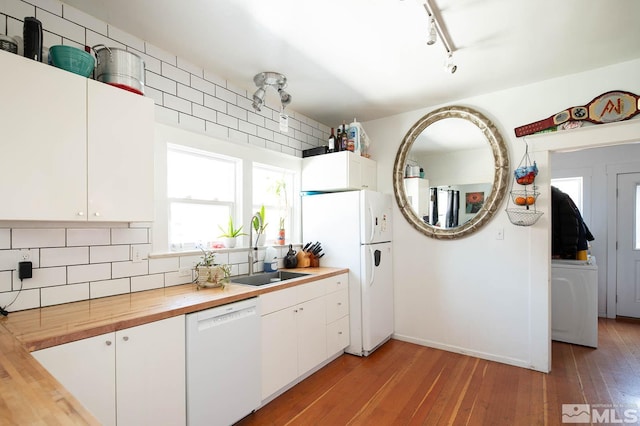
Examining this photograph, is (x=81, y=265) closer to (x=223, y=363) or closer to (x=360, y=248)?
(x=223, y=363)

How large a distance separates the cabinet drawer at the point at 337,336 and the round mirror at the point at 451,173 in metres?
1.31

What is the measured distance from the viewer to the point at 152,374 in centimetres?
161

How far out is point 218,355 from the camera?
1921mm

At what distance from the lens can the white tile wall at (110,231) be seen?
169 centimetres

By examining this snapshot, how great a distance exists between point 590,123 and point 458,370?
96.1 inches

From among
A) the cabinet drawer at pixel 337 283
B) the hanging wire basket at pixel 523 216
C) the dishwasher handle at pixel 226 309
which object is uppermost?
the hanging wire basket at pixel 523 216

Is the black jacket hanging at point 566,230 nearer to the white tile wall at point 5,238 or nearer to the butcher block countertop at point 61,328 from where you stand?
the butcher block countertop at point 61,328

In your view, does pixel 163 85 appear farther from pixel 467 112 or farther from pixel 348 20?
pixel 467 112

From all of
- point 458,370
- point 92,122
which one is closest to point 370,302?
point 458,370

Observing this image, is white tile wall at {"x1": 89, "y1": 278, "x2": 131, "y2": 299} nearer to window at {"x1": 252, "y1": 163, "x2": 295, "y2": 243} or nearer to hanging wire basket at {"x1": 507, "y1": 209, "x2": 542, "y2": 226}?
window at {"x1": 252, "y1": 163, "x2": 295, "y2": 243}

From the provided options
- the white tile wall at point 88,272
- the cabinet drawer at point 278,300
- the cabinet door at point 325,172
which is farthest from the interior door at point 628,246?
the white tile wall at point 88,272

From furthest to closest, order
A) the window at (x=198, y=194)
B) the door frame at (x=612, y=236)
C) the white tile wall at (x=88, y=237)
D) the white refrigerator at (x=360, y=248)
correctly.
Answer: the door frame at (x=612, y=236) < the white refrigerator at (x=360, y=248) < the window at (x=198, y=194) < the white tile wall at (x=88, y=237)

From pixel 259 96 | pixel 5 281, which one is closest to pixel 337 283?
pixel 259 96

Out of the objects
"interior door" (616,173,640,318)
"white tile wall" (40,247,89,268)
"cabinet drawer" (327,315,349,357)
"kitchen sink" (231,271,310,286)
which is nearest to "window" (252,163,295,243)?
"kitchen sink" (231,271,310,286)
